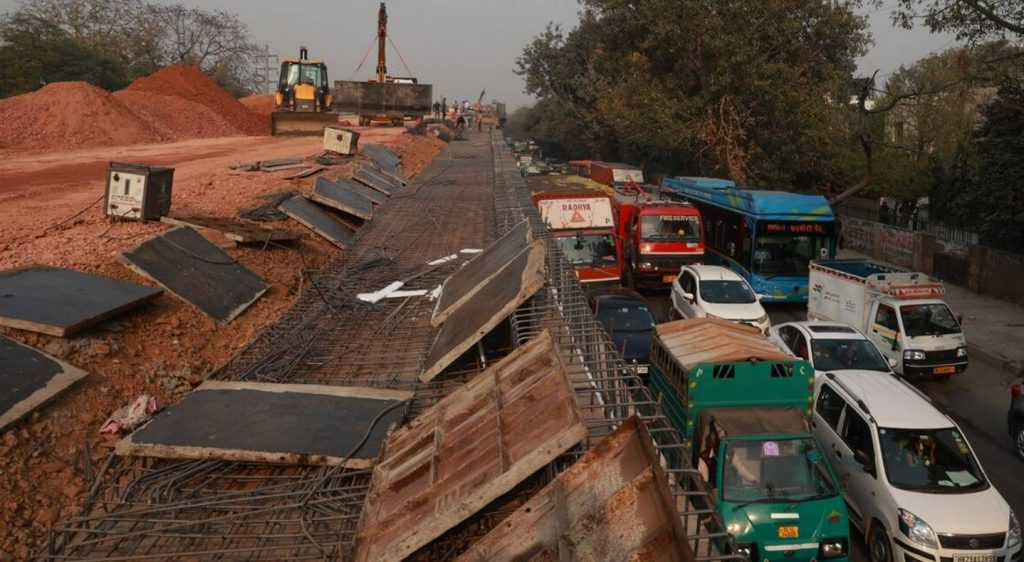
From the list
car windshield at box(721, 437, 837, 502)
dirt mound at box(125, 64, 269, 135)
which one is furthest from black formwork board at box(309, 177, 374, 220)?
dirt mound at box(125, 64, 269, 135)

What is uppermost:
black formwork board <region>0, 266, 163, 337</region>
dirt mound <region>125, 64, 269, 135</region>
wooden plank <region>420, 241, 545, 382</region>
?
dirt mound <region>125, 64, 269, 135</region>

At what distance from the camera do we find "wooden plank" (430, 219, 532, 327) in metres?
7.12

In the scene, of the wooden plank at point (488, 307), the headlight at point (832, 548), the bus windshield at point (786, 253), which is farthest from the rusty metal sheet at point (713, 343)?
the bus windshield at point (786, 253)

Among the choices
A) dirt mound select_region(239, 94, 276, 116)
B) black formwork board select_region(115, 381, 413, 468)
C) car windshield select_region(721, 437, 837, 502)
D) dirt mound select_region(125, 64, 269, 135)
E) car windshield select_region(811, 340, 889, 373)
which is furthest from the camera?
dirt mound select_region(239, 94, 276, 116)

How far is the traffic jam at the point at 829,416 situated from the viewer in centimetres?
739

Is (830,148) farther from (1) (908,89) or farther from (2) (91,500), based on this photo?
(2) (91,500)

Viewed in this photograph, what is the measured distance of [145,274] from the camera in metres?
→ 7.97

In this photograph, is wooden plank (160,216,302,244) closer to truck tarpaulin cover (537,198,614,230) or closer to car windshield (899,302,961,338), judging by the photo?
truck tarpaulin cover (537,198,614,230)

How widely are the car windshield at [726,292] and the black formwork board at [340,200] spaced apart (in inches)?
Result: 290

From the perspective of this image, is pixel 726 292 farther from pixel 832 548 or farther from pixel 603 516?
pixel 603 516

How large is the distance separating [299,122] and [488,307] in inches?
1393

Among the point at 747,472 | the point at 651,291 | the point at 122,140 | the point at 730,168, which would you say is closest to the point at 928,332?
the point at 747,472

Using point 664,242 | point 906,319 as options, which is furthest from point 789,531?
point 664,242

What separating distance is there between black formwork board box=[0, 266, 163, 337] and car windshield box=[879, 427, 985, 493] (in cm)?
818
